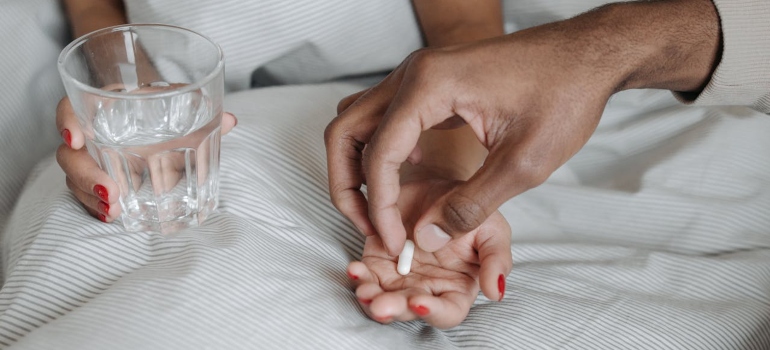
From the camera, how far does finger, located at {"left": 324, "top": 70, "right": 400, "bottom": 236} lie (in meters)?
0.71

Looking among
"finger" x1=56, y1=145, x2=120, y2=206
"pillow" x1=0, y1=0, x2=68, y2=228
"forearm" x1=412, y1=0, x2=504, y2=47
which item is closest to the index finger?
"finger" x1=56, y1=145, x2=120, y2=206

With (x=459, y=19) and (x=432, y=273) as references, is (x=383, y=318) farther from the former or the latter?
(x=459, y=19)

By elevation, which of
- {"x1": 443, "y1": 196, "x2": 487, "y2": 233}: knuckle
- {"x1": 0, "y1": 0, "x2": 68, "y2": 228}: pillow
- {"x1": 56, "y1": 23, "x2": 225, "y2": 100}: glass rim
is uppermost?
{"x1": 56, "y1": 23, "x2": 225, "y2": 100}: glass rim

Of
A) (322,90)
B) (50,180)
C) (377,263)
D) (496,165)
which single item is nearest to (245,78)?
(322,90)

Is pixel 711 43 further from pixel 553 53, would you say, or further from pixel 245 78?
pixel 245 78

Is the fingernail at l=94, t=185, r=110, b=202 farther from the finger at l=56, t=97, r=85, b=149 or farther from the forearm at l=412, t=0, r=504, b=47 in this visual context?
the forearm at l=412, t=0, r=504, b=47

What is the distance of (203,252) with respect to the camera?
67 cm

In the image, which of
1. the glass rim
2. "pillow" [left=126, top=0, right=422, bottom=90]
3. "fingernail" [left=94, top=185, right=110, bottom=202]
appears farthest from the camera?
"pillow" [left=126, top=0, right=422, bottom=90]

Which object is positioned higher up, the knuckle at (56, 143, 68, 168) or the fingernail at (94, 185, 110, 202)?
the fingernail at (94, 185, 110, 202)

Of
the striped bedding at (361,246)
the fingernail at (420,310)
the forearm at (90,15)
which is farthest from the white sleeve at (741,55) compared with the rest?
the forearm at (90,15)

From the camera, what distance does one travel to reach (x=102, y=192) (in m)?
0.71

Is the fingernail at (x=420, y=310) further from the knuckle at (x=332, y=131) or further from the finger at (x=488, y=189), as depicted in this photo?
the knuckle at (x=332, y=131)

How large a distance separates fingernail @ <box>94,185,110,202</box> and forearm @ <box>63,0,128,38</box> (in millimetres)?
379

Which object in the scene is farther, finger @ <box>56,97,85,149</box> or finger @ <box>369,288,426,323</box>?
finger @ <box>56,97,85,149</box>
